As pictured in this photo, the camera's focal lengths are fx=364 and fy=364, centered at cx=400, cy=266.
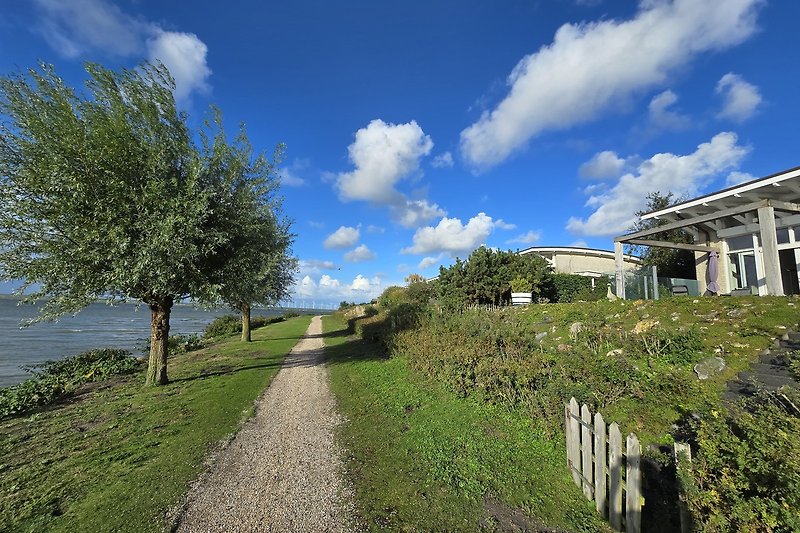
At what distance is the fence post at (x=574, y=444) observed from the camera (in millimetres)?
4789

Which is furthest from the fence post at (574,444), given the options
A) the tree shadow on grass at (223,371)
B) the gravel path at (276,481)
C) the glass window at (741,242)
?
the glass window at (741,242)

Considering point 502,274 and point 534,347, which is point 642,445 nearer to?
point 534,347

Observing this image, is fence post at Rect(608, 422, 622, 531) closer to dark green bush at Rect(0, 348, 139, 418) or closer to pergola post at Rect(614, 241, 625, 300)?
dark green bush at Rect(0, 348, 139, 418)

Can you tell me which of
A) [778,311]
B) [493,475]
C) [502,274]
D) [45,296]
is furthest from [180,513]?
[502,274]

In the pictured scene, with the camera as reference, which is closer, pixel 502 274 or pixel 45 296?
pixel 45 296

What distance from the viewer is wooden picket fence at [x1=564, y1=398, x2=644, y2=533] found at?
3.66 meters

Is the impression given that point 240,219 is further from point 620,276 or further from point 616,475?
point 620,276

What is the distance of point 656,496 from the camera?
4.14 meters

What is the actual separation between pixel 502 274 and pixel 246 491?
1856 centimetres

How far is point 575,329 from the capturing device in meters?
10.3

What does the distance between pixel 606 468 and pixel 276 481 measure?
435 centimetres

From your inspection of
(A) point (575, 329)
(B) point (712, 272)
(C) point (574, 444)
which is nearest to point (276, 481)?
(C) point (574, 444)

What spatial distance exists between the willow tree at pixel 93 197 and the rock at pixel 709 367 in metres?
11.0

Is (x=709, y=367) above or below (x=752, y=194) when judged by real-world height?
below
